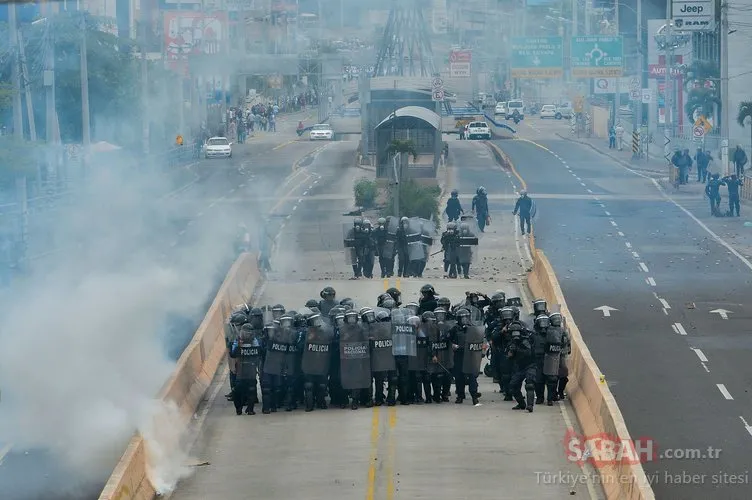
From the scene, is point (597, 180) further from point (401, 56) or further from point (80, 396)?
point (80, 396)

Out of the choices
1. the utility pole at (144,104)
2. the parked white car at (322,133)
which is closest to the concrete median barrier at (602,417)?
the utility pole at (144,104)

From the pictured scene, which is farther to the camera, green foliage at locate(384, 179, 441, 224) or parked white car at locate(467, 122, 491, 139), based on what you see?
parked white car at locate(467, 122, 491, 139)

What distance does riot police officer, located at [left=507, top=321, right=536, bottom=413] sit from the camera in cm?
2059

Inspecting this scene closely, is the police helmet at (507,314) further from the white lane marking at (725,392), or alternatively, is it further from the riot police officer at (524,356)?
the white lane marking at (725,392)

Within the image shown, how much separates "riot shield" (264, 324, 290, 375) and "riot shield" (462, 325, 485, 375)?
250cm

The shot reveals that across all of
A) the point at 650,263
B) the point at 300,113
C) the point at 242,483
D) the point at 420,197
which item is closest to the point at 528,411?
the point at 242,483

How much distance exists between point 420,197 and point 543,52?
141 ft

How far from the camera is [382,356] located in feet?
67.9

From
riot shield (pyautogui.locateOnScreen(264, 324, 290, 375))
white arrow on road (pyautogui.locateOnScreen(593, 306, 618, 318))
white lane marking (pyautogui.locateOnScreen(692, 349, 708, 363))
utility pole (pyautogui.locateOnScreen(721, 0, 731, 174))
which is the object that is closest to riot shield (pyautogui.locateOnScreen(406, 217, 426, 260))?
white arrow on road (pyautogui.locateOnScreen(593, 306, 618, 318))

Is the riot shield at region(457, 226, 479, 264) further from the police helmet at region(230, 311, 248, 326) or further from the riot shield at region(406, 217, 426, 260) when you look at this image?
the police helmet at region(230, 311, 248, 326)

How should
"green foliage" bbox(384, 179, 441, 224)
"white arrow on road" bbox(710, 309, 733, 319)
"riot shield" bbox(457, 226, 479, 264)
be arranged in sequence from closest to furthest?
"white arrow on road" bbox(710, 309, 733, 319), "riot shield" bbox(457, 226, 479, 264), "green foliage" bbox(384, 179, 441, 224)

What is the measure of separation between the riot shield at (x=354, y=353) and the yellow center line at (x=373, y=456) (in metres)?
0.60

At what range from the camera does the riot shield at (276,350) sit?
67.6ft

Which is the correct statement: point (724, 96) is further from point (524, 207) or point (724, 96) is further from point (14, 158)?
point (14, 158)
